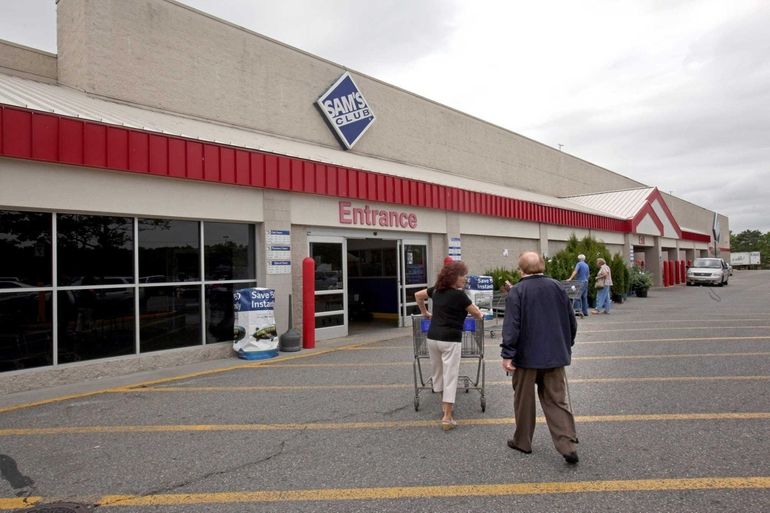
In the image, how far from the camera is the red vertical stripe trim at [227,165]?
923cm

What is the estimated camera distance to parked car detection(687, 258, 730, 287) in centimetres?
3066

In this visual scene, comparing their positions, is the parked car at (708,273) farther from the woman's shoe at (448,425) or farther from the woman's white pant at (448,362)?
the woman's shoe at (448,425)

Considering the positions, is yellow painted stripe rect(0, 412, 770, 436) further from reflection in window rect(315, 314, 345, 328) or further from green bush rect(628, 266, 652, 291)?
green bush rect(628, 266, 652, 291)

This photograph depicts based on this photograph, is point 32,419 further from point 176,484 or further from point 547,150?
point 547,150

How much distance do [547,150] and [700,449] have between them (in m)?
26.1

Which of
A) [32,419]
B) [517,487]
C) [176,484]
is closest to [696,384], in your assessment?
[517,487]

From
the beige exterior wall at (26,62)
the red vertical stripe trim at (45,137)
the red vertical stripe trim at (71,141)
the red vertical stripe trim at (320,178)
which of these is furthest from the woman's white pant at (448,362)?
the beige exterior wall at (26,62)

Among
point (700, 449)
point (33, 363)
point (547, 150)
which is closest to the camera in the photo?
point (700, 449)

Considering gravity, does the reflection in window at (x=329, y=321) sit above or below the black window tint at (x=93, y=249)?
below

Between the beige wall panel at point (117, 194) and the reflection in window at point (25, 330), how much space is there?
4.46 feet

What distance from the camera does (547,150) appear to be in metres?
28.4

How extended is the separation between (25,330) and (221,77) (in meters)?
7.70

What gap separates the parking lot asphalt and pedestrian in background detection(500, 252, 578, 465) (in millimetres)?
357

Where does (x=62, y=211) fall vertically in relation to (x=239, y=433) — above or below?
above
